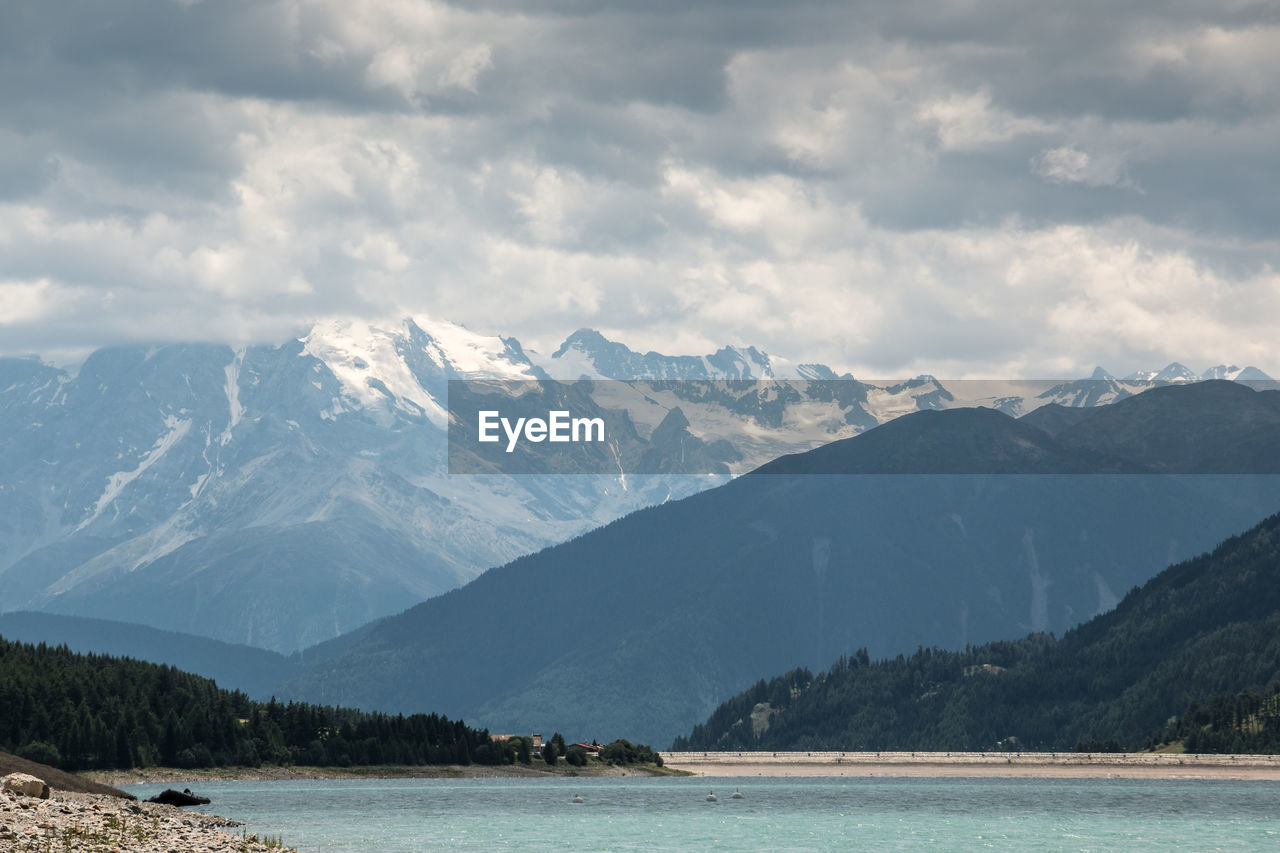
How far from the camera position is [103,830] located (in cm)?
13738

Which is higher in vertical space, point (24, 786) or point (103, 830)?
point (24, 786)

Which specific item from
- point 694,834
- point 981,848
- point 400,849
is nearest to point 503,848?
point 400,849

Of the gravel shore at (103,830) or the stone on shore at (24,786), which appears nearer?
the gravel shore at (103,830)

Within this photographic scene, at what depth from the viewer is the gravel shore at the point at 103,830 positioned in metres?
126

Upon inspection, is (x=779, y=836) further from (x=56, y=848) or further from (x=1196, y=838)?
(x=56, y=848)

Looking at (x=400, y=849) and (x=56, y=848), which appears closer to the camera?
(x=56, y=848)

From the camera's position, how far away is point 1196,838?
189125 mm

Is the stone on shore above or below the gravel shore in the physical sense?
above

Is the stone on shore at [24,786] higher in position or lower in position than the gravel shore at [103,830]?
higher

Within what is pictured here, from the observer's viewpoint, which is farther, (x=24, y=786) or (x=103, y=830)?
(x=24, y=786)

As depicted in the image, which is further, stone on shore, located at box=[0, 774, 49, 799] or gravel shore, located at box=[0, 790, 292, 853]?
A: stone on shore, located at box=[0, 774, 49, 799]

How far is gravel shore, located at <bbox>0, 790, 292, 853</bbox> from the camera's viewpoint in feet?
414

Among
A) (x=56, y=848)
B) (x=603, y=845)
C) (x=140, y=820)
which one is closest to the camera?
(x=56, y=848)

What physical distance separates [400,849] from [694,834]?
4165 centimetres
